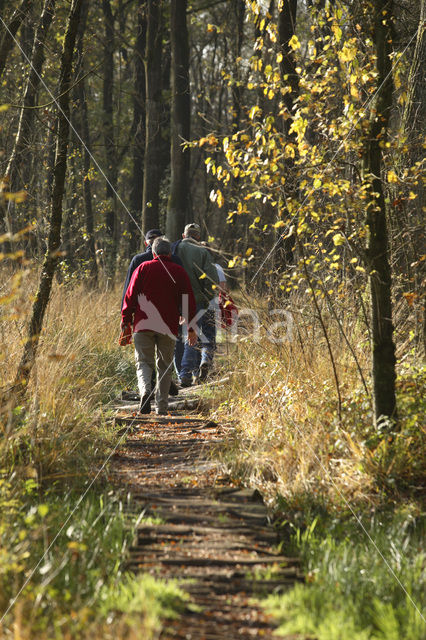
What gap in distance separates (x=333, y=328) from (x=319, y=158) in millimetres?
2397

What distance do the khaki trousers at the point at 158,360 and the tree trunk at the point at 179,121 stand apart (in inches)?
274

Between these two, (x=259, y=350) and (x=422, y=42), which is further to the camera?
(x=259, y=350)

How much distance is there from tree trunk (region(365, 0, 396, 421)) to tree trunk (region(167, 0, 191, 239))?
9.72m

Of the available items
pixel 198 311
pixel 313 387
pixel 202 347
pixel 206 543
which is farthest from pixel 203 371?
pixel 206 543

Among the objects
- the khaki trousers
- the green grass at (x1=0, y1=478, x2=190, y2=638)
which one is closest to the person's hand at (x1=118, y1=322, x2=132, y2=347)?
the khaki trousers

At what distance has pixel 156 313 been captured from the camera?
7930mm

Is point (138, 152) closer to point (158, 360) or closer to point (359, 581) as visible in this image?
point (158, 360)

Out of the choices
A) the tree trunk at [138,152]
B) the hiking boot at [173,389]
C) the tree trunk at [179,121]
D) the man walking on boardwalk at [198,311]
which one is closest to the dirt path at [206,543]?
the hiking boot at [173,389]

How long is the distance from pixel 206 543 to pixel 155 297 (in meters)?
4.14

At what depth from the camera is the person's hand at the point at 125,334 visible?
8.08 metres

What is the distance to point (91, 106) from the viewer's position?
28.0 meters

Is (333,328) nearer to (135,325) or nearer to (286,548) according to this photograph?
(135,325)

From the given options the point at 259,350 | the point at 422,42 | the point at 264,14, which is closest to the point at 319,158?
the point at 264,14

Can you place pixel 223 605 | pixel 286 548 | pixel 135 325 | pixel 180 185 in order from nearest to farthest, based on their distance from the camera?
pixel 223 605 < pixel 286 548 < pixel 135 325 < pixel 180 185
